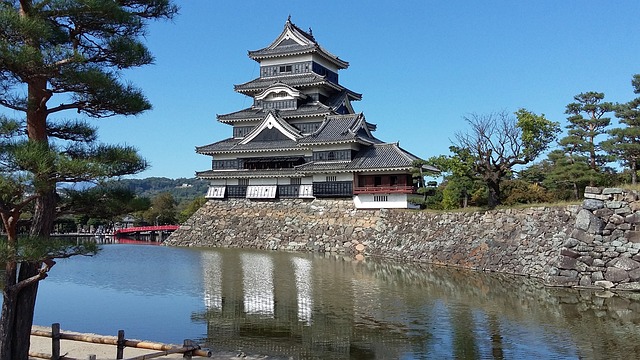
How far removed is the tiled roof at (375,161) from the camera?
28250mm

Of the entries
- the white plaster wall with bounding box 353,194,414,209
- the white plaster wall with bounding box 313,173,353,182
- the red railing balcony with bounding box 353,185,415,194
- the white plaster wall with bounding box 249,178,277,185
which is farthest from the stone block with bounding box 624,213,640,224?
the white plaster wall with bounding box 249,178,277,185

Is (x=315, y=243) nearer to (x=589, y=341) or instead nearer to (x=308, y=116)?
(x=308, y=116)

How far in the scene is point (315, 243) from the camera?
91.7ft

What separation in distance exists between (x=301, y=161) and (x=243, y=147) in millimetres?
3982

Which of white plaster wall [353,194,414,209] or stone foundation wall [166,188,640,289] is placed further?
white plaster wall [353,194,414,209]

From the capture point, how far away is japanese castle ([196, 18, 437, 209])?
29328mm

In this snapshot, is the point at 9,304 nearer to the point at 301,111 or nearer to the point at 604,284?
the point at 604,284

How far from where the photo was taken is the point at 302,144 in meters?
30.7

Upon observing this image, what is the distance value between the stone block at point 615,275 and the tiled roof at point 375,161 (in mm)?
13397

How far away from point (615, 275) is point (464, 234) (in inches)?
295

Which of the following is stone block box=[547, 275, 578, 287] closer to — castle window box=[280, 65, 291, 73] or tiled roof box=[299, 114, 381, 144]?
tiled roof box=[299, 114, 381, 144]

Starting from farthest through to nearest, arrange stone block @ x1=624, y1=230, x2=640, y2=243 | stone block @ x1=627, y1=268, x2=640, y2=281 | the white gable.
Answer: the white gable
stone block @ x1=624, y1=230, x2=640, y2=243
stone block @ x1=627, y1=268, x2=640, y2=281

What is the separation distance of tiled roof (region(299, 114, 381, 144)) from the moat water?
11396mm

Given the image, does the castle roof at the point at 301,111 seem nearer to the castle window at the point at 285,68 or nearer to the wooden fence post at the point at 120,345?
the castle window at the point at 285,68
